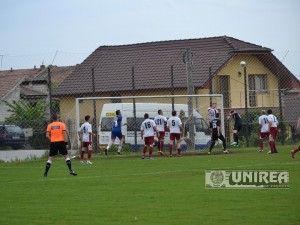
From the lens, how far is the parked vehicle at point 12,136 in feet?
135

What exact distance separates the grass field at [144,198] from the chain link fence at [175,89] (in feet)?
42.4

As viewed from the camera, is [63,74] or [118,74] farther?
[63,74]

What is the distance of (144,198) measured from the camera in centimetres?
1827

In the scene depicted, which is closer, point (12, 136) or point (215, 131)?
point (215, 131)

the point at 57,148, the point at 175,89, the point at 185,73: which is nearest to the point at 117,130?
the point at 175,89

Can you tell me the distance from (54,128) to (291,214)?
12686mm

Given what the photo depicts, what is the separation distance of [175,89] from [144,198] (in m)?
28.7

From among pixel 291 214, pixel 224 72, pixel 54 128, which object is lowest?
pixel 291 214

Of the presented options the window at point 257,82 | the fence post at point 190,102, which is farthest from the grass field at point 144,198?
the window at point 257,82

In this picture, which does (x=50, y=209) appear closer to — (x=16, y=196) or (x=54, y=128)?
(x=16, y=196)

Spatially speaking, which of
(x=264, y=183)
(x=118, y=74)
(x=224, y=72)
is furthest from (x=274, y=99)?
(x=264, y=183)

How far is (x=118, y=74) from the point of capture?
50.1 m

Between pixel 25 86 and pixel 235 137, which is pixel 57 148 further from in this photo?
pixel 25 86

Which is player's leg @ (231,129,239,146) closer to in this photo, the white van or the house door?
the white van
